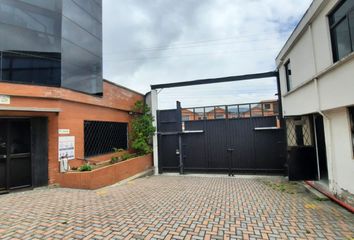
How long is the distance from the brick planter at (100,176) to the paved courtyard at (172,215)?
1.03 ft

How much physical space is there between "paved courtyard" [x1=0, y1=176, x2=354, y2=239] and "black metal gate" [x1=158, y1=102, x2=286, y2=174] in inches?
103

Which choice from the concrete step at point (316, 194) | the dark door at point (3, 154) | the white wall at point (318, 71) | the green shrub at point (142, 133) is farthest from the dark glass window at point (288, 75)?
the dark door at point (3, 154)

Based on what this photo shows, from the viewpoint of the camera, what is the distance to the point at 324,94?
5.05 m

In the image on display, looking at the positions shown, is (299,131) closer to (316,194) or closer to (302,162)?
(302,162)

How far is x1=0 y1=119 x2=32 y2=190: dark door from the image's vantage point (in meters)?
6.00

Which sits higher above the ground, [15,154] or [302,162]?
[15,154]

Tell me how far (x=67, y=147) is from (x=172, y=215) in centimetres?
468

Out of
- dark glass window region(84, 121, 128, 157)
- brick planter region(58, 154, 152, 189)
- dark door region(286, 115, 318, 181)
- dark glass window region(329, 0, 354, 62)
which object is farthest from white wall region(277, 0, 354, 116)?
dark glass window region(84, 121, 128, 157)

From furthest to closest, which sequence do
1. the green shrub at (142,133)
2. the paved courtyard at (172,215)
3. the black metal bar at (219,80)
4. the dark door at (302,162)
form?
the green shrub at (142,133), the black metal bar at (219,80), the dark door at (302,162), the paved courtyard at (172,215)

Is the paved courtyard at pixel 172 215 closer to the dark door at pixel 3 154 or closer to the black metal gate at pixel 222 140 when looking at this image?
the dark door at pixel 3 154

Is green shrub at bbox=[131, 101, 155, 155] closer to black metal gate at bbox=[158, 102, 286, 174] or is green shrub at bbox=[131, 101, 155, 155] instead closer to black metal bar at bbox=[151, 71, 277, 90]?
black metal gate at bbox=[158, 102, 286, 174]

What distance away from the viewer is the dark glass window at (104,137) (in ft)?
26.7

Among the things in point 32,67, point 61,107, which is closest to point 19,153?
point 61,107

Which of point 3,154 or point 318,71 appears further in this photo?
point 3,154
